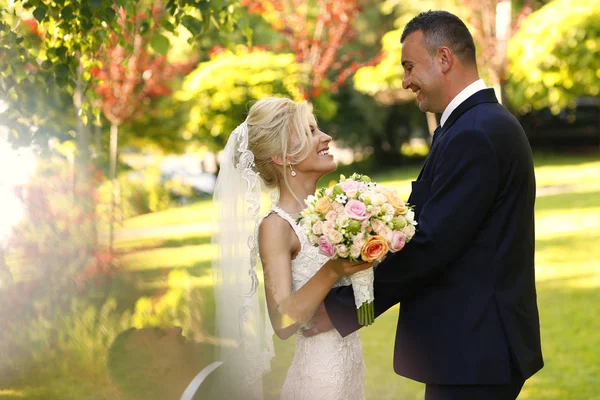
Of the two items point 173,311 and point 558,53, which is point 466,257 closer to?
point 173,311

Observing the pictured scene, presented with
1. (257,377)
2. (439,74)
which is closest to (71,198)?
(257,377)

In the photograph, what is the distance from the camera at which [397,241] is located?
101 inches

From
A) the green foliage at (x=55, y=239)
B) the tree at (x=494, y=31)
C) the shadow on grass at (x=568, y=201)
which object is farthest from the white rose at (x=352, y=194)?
the shadow on grass at (x=568, y=201)

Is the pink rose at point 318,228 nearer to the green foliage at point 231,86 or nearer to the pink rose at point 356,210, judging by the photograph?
the pink rose at point 356,210

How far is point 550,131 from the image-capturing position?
28.5m

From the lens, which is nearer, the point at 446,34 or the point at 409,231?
the point at 409,231

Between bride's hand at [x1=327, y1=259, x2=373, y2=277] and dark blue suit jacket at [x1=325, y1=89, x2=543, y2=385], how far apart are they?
144 millimetres

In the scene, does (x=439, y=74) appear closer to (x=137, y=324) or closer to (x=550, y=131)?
(x=137, y=324)

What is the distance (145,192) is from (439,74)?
10.9 meters

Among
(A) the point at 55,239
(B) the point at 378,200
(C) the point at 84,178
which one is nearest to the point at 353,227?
(B) the point at 378,200

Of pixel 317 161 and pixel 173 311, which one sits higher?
pixel 317 161

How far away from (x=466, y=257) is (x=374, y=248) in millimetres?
390

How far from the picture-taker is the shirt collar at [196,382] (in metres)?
3.32

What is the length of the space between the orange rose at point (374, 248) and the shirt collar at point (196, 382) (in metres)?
1.27
